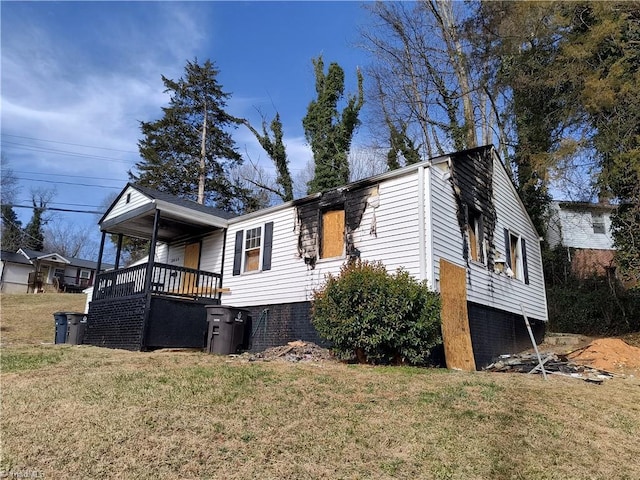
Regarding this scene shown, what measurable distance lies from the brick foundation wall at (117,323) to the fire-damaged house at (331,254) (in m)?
0.04

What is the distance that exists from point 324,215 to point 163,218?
5501mm

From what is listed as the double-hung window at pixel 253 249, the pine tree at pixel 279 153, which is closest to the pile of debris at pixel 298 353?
the double-hung window at pixel 253 249

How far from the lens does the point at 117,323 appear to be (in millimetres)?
11898

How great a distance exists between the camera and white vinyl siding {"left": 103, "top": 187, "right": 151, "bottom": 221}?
13.0 m

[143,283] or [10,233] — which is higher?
[10,233]

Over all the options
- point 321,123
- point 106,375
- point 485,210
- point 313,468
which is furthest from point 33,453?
point 321,123

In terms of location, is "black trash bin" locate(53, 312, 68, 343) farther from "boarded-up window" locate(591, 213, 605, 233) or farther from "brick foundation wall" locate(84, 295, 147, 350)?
"boarded-up window" locate(591, 213, 605, 233)

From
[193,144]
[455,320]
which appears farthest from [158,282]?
[193,144]

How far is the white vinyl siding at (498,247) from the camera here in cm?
949

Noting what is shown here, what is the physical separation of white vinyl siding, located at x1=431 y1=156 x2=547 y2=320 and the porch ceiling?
278 inches

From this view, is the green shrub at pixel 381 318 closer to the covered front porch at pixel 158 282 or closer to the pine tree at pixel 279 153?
the covered front porch at pixel 158 282

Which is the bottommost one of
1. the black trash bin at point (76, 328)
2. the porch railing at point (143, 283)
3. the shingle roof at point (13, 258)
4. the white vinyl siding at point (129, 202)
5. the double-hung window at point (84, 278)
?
the black trash bin at point (76, 328)

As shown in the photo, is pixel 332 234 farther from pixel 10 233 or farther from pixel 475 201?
pixel 10 233

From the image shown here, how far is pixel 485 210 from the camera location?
1172 centimetres
